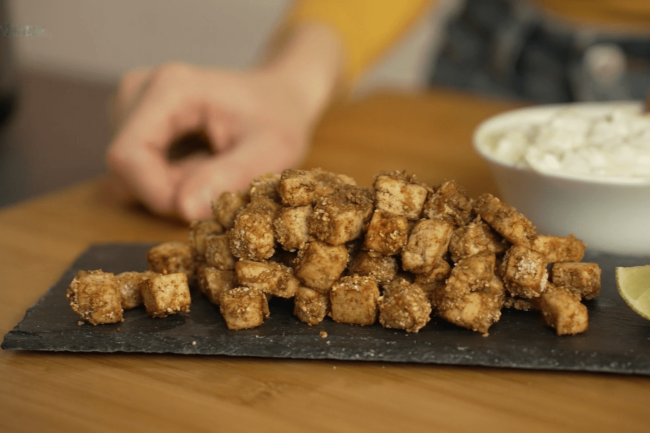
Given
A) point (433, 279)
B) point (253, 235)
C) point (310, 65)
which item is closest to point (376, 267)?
point (433, 279)

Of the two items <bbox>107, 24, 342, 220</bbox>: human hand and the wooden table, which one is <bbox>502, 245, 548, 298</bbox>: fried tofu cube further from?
<bbox>107, 24, 342, 220</bbox>: human hand

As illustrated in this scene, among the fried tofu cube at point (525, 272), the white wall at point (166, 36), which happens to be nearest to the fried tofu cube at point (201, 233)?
the fried tofu cube at point (525, 272)

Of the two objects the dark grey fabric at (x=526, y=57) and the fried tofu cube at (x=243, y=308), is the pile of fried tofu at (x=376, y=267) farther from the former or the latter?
the dark grey fabric at (x=526, y=57)

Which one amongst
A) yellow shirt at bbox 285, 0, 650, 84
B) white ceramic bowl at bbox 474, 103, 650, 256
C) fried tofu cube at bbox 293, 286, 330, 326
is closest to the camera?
fried tofu cube at bbox 293, 286, 330, 326

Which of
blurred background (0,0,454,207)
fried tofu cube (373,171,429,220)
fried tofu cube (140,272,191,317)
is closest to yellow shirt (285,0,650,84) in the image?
blurred background (0,0,454,207)

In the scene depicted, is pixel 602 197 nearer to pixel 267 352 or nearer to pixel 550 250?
pixel 550 250

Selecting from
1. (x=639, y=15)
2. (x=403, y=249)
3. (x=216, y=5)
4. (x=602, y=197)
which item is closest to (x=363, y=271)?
(x=403, y=249)

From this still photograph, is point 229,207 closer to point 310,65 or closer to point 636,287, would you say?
point 636,287
